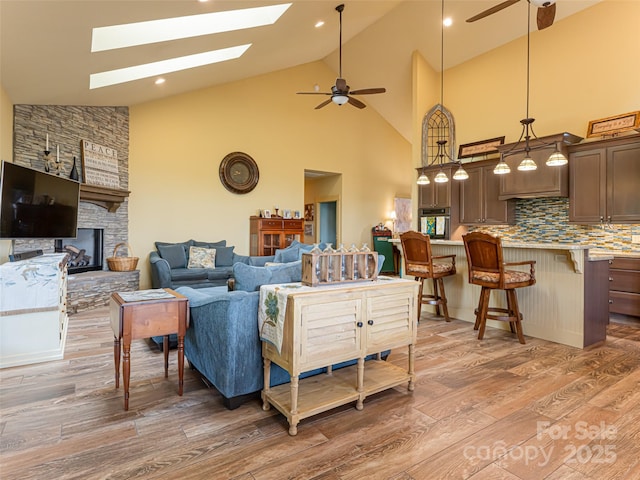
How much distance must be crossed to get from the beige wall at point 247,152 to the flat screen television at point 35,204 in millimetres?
1834

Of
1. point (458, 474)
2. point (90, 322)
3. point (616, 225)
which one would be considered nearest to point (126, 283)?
point (90, 322)

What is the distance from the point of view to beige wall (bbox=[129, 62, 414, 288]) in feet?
20.4

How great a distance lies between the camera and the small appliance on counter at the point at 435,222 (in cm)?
622

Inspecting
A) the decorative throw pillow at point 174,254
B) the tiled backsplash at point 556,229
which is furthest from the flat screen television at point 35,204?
the tiled backsplash at point 556,229

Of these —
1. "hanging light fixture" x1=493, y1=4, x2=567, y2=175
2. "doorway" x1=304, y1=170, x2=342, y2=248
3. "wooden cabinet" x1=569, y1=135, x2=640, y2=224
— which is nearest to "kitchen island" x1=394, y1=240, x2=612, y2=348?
"hanging light fixture" x1=493, y1=4, x2=567, y2=175

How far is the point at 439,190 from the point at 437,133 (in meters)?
1.12

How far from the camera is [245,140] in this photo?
7.21 m

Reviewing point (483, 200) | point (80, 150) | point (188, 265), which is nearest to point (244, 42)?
point (80, 150)

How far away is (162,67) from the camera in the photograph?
4816mm

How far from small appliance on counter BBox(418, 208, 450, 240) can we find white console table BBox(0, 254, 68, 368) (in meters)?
5.41

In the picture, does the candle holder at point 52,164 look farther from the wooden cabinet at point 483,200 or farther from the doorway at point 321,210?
the wooden cabinet at point 483,200

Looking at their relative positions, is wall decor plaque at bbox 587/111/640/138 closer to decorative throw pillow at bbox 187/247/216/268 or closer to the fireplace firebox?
decorative throw pillow at bbox 187/247/216/268

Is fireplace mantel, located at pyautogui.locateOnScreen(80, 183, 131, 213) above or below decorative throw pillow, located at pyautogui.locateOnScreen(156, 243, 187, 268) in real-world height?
above

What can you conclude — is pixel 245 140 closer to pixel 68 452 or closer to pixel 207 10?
pixel 207 10
